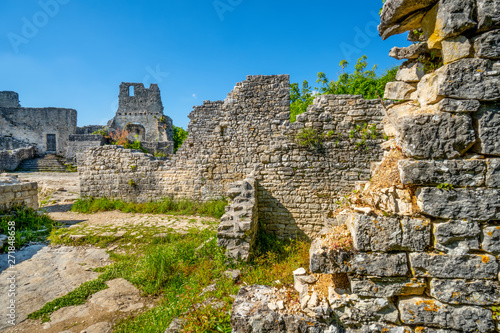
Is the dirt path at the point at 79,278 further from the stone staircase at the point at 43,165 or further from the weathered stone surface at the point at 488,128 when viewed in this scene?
the stone staircase at the point at 43,165

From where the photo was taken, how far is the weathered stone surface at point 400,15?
2016 mm

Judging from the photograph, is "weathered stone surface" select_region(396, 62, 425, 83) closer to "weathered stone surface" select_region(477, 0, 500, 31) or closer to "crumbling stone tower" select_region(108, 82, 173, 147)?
"weathered stone surface" select_region(477, 0, 500, 31)

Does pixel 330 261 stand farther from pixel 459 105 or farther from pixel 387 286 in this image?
pixel 459 105

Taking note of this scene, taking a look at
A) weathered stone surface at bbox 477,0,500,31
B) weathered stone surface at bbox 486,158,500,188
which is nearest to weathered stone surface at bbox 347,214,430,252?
weathered stone surface at bbox 486,158,500,188

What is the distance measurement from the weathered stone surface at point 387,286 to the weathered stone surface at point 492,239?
0.55 m

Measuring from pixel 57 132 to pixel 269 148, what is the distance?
92.7ft

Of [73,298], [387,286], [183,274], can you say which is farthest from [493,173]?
[73,298]

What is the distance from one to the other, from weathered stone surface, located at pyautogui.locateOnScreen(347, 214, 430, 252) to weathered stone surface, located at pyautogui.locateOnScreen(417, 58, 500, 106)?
1043 millimetres

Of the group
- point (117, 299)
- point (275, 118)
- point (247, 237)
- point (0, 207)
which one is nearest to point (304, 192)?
point (247, 237)

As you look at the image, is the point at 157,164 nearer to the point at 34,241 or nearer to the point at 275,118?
the point at 34,241

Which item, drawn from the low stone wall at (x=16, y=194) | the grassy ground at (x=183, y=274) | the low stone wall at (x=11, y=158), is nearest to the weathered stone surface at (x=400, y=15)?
the grassy ground at (x=183, y=274)

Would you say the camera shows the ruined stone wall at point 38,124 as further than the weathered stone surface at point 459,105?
Yes

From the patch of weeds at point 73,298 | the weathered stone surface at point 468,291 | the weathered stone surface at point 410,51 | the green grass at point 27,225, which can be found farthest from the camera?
the green grass at point 27,225

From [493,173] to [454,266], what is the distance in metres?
0.78
